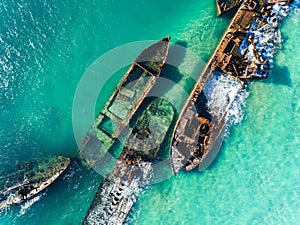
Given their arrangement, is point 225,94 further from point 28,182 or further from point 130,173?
point 28,182

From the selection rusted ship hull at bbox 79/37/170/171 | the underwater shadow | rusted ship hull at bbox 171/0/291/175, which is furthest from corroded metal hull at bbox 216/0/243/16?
the underwater shadow

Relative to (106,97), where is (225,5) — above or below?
above

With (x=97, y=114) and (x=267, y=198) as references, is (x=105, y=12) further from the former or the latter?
(x=267, y=198)

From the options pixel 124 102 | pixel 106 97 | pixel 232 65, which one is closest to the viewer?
pixel 232 65

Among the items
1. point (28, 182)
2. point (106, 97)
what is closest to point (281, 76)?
point (106, 97)

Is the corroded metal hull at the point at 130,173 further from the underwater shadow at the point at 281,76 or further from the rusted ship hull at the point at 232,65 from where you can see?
the underwater shadow at the point at 281,76

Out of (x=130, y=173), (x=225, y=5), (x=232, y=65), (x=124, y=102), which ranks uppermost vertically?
(x=225, y=5)

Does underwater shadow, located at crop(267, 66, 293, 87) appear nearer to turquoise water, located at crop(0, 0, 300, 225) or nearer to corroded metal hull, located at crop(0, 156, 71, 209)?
turquoise water, located at crop(0, 0, 300, 225)
